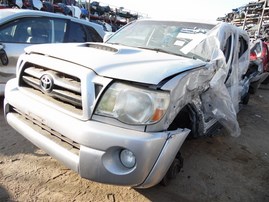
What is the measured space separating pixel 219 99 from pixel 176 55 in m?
0.66

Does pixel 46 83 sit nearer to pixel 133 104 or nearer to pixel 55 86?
pixel 55 86

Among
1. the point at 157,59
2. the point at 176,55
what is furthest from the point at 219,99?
the point at 157,59

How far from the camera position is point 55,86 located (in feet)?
8.00

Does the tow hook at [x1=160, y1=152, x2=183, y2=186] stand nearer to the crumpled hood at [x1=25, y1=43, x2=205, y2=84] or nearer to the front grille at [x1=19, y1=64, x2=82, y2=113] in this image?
the crumpled hood at [x1=25, y1=43, x2=205, y2=84]

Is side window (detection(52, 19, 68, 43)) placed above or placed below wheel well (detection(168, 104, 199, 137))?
above

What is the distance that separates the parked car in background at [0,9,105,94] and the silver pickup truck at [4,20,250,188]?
5.21 ft

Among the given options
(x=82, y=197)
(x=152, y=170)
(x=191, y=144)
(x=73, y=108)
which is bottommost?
(x=191, y=144)

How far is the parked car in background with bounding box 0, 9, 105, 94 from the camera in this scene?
432 cm

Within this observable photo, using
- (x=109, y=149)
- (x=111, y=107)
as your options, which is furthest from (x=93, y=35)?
(x=109, y=149)

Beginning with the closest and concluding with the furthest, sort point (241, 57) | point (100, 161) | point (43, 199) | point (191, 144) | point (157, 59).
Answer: point (100, 161), point (43, 199), point (157, 59), point (191, 144), point (241, 57)

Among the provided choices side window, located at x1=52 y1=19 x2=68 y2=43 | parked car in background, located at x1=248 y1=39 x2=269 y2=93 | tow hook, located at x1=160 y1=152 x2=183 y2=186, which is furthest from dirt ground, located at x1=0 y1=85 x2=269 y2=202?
parked car in background, located at x1=248 y1=39 x2=269 y2=93

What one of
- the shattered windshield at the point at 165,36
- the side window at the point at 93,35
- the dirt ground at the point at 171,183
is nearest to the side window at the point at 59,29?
the side window at the point at 93,35

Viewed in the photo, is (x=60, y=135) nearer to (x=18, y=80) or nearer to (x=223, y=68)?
(x=18, y=80)

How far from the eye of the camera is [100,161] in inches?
81.7
